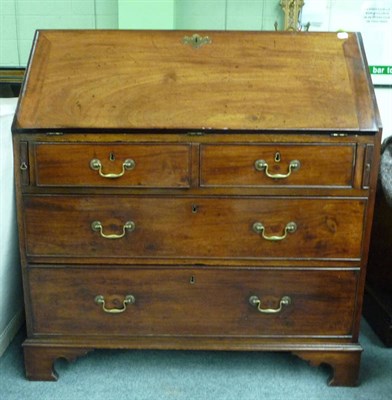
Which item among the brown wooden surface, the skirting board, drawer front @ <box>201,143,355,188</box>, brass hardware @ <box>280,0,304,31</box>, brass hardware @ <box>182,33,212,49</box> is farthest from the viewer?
brass hardware @ <box>280,0,304,31</box>

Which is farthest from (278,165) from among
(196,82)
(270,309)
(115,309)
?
(115,309)

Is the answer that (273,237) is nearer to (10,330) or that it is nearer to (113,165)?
(113,165)

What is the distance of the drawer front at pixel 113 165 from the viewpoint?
138 cm

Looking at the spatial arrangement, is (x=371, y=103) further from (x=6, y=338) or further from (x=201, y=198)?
(x=6, y=338)

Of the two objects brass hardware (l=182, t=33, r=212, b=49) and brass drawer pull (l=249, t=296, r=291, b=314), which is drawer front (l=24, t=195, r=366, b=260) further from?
brass hardware (l=182, t=33, r=212, b=49)

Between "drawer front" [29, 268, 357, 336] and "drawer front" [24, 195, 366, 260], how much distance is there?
7 centimetres

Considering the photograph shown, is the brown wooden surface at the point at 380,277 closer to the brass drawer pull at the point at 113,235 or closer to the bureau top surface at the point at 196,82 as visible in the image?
the bureau top surface at the point at 196,82

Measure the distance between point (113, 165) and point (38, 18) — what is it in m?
1.16

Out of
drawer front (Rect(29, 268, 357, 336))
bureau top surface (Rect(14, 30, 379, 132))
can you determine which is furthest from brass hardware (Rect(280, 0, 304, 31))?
drawer front (Rect(29, 268, 357, 336))

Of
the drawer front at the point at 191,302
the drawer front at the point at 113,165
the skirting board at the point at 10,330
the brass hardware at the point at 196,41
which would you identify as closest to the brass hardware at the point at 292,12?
the brass hardware at the point at 196,41

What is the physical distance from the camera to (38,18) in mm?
2170

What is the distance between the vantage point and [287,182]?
55.4 inches

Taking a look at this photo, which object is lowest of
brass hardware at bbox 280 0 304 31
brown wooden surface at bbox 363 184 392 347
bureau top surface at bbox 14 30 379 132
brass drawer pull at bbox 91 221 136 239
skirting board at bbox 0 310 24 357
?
skirting board at bbox 0 310 24 357

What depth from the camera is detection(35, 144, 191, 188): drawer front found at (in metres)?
1.38
